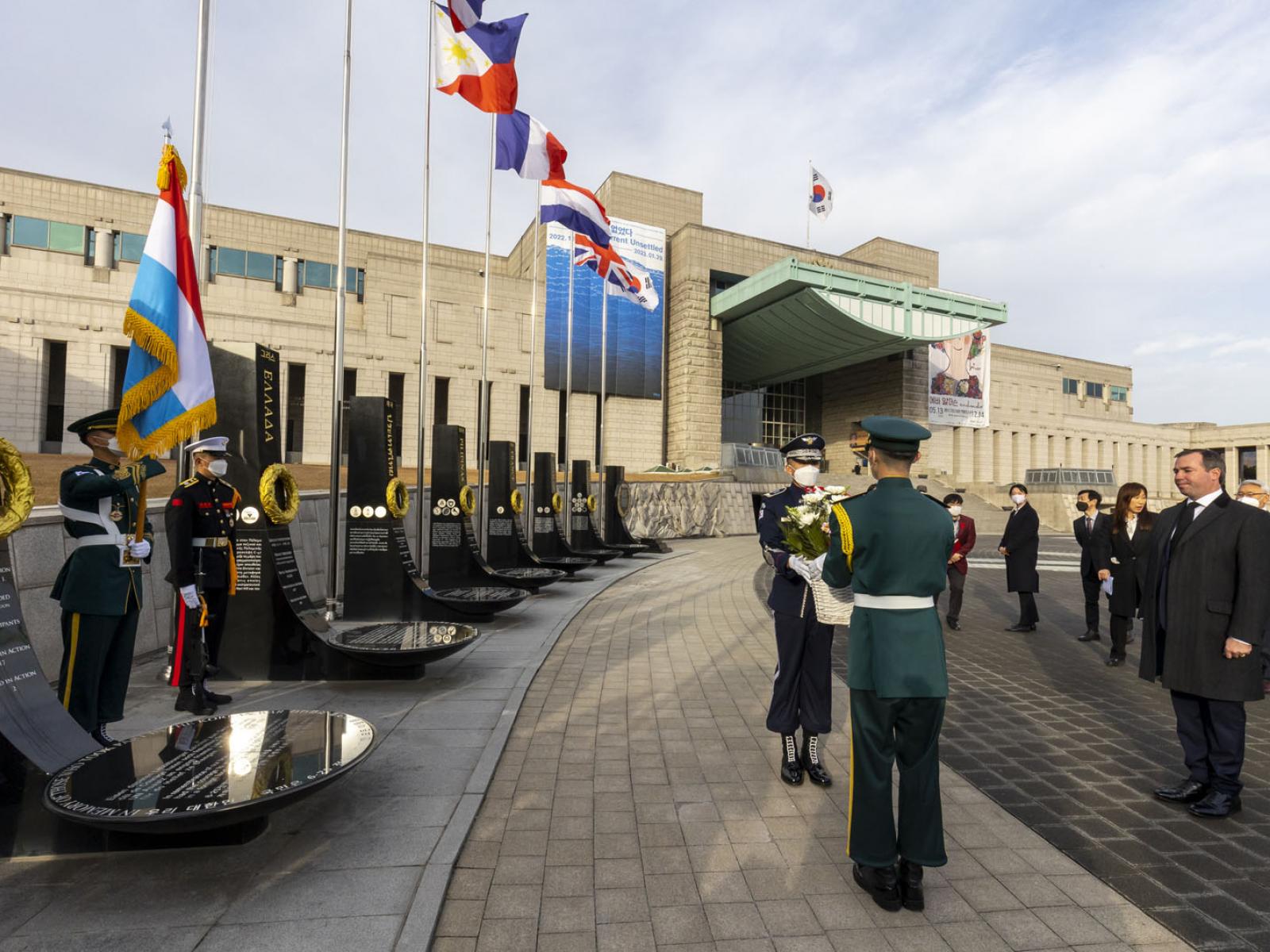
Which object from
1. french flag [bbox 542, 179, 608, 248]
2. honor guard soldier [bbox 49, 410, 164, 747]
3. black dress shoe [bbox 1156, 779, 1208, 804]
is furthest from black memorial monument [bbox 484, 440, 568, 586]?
black dress shoe [bbox 1156, 779, 1208, 804]

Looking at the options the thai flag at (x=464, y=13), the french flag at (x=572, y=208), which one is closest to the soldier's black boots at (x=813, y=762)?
the thai flag at (x=464, y=13)

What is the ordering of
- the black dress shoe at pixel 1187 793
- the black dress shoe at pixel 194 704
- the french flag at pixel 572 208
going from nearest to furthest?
1. the black dress shoe at pixel 1187 793
2. the black dress shoe at pixel 194 704
3. the french flag at pixel 572 208

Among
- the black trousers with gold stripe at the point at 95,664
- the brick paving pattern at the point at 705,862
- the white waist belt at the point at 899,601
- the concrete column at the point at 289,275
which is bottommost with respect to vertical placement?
the brick paving pattern at the point at 705,862

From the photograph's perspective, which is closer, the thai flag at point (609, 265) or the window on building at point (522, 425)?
the thai flag at point (609, 265)

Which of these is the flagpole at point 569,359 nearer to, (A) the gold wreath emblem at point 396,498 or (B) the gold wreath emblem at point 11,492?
(A) the gold wreath emblem at point 396,498

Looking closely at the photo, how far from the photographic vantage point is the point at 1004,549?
916 centimetres

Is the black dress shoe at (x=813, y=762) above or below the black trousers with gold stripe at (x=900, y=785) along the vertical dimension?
below

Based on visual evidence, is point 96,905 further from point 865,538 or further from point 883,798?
point 865,538

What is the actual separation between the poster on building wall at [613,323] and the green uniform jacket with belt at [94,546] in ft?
97.3

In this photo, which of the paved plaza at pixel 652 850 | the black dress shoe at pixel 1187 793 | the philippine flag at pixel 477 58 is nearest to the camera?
the paved plaza at pixel 652 850

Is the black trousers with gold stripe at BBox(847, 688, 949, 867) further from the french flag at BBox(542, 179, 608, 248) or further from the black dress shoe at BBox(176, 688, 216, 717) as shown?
the french flag at BBox(542, 179, 608, 248)

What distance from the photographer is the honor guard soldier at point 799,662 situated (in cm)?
409

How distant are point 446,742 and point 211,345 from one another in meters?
4.30

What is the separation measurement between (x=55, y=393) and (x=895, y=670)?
35.0m
